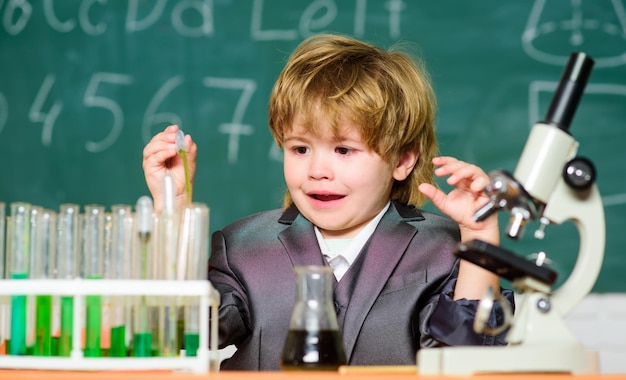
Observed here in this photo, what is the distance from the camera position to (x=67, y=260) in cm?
120

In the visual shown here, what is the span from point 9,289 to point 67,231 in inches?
4.4

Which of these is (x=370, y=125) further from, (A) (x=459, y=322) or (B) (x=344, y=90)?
(A) (x=459, y=322)

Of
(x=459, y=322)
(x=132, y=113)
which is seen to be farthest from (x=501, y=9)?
(x=459, y=322)

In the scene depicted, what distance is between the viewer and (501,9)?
2688 millimetres

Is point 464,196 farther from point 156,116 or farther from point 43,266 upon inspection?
point 156,116

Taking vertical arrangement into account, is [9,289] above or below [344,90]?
below

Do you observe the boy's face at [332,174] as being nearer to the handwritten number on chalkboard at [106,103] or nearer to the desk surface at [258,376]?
the desk surface at [258,376]

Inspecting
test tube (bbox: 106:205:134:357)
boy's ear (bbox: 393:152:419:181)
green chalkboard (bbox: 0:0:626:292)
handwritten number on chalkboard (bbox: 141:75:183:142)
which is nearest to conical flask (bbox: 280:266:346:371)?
test tube (bbox: 106:205:134:357)

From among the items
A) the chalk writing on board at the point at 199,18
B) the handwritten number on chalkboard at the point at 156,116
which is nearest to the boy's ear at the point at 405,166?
the chalk writing on board at the point at 199,18

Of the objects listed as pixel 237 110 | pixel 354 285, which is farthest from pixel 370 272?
pixel 237 110

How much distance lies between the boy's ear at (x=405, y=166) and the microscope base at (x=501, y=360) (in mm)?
760

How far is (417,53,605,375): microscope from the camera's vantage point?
104cm

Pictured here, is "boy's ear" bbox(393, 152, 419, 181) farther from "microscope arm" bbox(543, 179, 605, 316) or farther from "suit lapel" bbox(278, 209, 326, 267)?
"microscope arm" bbox(543, 179, 605, 316)

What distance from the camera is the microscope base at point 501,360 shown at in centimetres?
102
